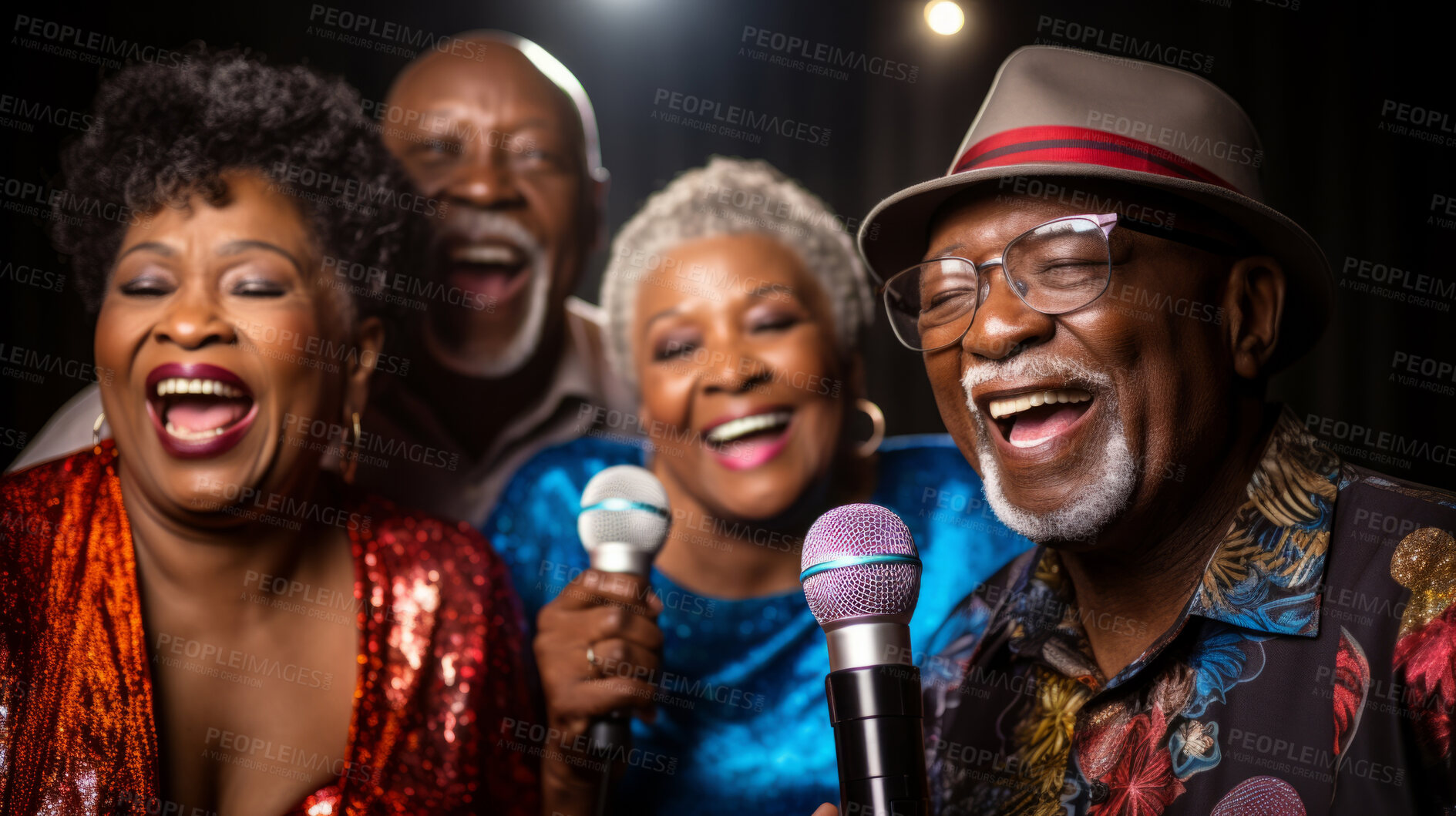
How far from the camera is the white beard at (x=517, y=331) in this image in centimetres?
291

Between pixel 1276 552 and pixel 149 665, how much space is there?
2.44 m

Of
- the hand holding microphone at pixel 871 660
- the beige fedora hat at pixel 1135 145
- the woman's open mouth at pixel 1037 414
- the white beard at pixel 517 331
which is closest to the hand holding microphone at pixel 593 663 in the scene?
the white beard at pixel 517 331

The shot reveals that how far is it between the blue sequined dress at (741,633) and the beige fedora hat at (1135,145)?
1.02m

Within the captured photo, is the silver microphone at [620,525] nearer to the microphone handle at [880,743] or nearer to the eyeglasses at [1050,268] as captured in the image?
the eyeglasses at [1050,268]

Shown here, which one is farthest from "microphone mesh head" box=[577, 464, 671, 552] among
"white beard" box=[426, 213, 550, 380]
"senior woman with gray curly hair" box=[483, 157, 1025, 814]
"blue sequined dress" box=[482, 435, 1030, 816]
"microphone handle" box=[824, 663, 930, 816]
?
"microphone handle" box=[824, 663, 930, 816]

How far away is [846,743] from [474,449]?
1.77 metres

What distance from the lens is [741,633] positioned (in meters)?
2.81

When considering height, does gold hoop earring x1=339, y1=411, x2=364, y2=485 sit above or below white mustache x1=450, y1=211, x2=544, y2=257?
below

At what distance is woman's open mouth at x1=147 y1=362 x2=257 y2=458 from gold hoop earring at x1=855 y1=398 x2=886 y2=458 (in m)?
1.59

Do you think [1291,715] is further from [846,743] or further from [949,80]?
[949,80]

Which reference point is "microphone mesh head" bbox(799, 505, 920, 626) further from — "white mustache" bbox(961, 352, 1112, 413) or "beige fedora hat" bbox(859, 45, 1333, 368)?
"beige fedora hat" bbox(859, 45, 1333, 368)

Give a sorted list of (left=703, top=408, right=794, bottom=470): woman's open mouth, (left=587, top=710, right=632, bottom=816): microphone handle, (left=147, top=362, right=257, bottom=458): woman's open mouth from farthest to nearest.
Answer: (left=703, top=408, right=794, bottom=470): woman's open mouth → (left=147, top=362, right=257, bottom=458): woman's open mouth → (left=587, top=710, right=632, bottom=816): microphone handle

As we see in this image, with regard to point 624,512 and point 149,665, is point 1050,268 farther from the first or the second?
point 149,665

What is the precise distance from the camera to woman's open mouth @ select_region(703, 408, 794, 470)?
111 inches
